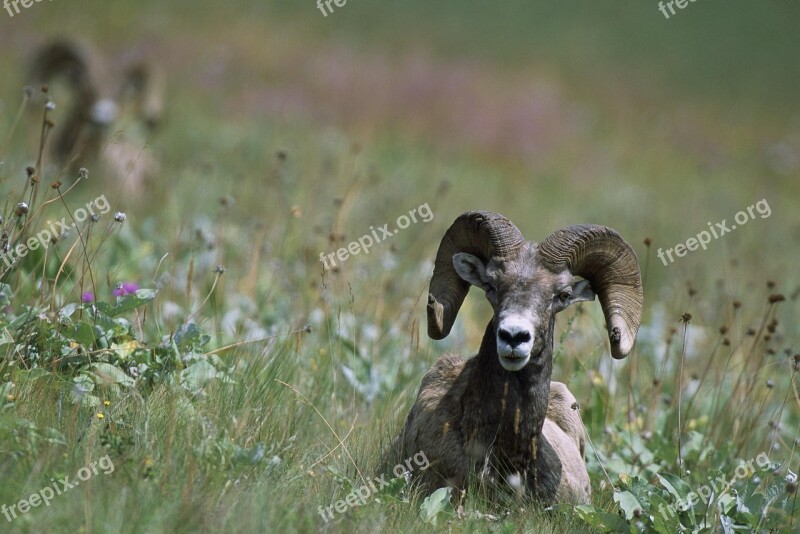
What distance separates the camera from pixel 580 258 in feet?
18.5

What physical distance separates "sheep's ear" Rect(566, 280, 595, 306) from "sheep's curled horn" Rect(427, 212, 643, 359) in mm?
37

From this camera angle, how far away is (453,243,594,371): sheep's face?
198 inches

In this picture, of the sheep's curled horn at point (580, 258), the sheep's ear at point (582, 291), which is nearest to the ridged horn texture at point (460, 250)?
the sheep's curled horn at point (580, 258)

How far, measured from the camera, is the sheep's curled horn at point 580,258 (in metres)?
5.54

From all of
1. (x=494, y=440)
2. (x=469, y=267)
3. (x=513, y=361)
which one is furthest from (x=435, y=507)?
(x=469, y=267)

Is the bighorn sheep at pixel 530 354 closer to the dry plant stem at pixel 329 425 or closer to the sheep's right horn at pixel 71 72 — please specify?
the dry plant stem at pixel 329 425

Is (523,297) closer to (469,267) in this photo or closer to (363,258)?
(469,267)

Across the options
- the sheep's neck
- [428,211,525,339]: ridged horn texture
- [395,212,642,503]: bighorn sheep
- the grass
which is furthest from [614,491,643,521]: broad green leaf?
[428,211,525,339]: ridged horn texture

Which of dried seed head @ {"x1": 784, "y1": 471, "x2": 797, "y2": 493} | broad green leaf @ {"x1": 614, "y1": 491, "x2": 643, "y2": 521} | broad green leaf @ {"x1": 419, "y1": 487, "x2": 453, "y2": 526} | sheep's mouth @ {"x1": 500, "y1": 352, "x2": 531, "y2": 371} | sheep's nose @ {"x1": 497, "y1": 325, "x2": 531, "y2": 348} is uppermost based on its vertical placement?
sheep's nose @ {"x1": 497, "y1": 325, "x2": 531, "y2": 348}

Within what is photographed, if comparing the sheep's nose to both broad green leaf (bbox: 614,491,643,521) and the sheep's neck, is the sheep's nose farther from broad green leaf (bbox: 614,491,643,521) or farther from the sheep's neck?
broad green leaf (bbox: 614,491,643,521)

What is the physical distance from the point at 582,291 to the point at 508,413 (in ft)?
2.85

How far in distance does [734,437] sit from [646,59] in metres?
22.9

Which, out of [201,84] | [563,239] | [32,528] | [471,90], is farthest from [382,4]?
[32,528]

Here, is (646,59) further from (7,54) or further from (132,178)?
(132,178)
